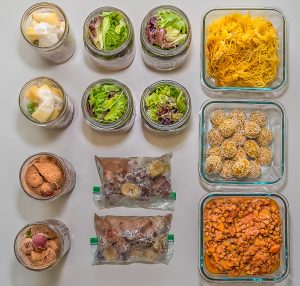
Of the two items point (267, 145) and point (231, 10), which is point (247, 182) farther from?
point (231, 10)

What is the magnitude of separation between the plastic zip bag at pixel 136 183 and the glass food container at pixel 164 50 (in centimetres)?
23

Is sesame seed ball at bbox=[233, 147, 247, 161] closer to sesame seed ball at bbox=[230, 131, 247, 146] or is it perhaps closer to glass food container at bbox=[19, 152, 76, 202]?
sesame seed ball at bbox=[230, 131, 247, 146]

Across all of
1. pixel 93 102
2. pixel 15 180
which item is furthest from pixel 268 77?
pixel 15 180

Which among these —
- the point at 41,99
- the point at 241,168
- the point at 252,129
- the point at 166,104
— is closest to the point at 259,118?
the point at 252,129

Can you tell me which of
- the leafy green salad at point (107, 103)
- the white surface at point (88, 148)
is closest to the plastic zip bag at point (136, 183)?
the white surface at point (88, 148)

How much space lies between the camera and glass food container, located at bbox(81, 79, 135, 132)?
125cm

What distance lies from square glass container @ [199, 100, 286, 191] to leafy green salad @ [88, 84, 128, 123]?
0.21 metres

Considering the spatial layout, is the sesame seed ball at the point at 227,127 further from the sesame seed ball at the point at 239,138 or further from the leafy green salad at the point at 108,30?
the leafy green salad at the point at 108,30

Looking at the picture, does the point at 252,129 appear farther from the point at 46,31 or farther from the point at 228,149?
the point at 46,31

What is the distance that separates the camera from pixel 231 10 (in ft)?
4.41

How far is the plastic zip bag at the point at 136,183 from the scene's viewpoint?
1.31 meters

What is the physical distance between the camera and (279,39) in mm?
1350

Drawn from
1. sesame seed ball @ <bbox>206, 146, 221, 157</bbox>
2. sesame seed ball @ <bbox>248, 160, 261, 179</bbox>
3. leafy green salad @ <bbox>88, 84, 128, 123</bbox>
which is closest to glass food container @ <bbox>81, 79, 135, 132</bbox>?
leafy green salad @ <bbox>88, 84, 128, 123</bbox>

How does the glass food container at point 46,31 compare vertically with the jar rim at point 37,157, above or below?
above
